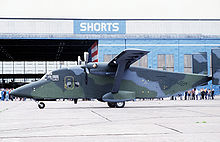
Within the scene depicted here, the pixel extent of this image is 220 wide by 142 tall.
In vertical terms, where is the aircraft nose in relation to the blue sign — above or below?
below

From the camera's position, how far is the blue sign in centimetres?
5228

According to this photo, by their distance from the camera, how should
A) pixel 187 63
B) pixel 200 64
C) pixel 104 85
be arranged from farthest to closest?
pixel 187 63 < pixel 200 64 < pixel 104 85

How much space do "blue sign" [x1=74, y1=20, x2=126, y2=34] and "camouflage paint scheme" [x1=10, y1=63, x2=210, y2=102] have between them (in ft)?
101

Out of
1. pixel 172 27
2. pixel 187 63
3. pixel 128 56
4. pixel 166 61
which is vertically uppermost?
pixel 172 27

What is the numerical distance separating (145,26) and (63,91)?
3417cm

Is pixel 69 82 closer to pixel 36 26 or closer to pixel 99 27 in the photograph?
pixel 99 27

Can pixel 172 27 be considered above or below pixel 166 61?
above

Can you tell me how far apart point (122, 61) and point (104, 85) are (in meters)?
2.37

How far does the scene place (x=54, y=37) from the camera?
169ft

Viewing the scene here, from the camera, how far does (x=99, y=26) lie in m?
52.6

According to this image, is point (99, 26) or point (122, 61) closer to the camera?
point (122, 61)

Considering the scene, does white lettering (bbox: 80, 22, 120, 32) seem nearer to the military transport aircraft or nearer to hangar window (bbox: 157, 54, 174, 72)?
hangar window (bbox: 157, 54, 174, 72)

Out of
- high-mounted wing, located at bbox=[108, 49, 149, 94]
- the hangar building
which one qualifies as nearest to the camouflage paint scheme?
high-mounted wing, located at bbox=[108, 49, 149, 94]

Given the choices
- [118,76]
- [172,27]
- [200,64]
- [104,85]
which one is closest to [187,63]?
[172,27]
